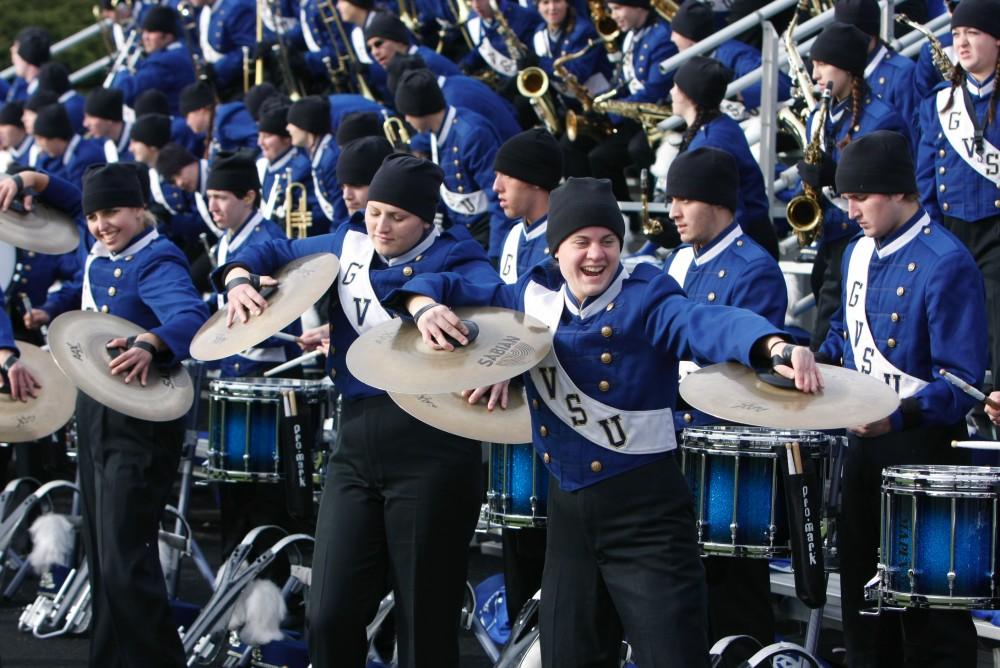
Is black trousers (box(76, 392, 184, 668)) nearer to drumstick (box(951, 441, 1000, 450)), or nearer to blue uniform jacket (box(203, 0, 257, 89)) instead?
drumstick (box(951, 441, 1000, 450))

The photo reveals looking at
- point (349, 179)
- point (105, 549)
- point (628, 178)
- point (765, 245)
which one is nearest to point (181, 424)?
point (105, 549)

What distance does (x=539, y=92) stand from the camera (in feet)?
33.2

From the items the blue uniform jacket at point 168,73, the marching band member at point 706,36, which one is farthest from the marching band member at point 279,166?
the blue uniform jacket at point 168,73

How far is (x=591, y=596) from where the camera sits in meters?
4.85

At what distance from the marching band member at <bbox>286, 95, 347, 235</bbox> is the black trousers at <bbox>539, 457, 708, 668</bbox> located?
5.18 meters

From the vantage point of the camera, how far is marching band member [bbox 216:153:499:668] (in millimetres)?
5488

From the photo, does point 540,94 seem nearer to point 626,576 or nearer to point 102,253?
point 102,253

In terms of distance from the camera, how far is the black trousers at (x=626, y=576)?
468cm

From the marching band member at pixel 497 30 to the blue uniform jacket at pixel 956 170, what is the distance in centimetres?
453

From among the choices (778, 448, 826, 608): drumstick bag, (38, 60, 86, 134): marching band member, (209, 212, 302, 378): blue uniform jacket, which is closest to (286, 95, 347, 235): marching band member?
(209, 212, 302, 378): blue uniform jacket

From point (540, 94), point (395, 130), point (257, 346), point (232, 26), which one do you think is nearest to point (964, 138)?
point (257, 346)

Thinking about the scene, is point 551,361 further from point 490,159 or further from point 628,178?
point 628,178

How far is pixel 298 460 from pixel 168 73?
26.7 ft

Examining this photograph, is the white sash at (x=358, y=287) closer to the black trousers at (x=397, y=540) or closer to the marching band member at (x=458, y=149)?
the black trousers at (x=397, y=540)
